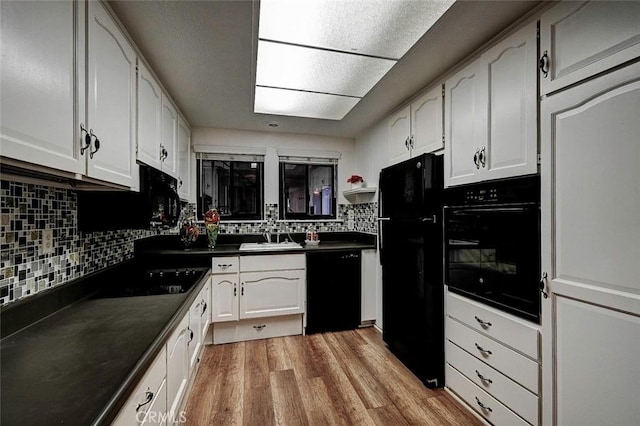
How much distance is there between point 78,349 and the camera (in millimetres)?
868

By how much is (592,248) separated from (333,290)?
2.13m

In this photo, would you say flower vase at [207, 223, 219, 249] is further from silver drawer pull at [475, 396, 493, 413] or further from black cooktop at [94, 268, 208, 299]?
silver drawer pull at [475, 396, 493, 413]

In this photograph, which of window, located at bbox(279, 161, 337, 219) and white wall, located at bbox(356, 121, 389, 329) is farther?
window, located at bbox(279, 161, 337, 219)

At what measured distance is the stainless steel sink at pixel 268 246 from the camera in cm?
278

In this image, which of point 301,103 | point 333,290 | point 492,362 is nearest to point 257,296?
point 333,290

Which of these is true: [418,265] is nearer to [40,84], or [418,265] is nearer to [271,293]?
[271,293]

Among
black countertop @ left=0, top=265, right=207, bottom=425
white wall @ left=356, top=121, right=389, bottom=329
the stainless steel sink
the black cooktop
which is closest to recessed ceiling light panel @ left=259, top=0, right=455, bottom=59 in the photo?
white wall @ left=356, top=121, right=389, bottom=329

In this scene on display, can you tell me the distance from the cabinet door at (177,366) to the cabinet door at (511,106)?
188 centimetres

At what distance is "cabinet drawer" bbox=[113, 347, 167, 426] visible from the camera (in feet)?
2.46

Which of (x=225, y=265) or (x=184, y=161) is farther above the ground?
(x=184, y=161)

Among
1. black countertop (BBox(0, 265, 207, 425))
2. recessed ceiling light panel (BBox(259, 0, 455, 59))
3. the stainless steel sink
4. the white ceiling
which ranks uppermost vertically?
the white ceiling

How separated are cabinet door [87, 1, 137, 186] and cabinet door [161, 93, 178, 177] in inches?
22.4

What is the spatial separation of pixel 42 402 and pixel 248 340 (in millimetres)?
2249

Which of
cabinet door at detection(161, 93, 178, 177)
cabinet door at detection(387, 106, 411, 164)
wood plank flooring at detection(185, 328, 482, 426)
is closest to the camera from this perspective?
wood plank flooring at detection(185, 328, 482, 426)
